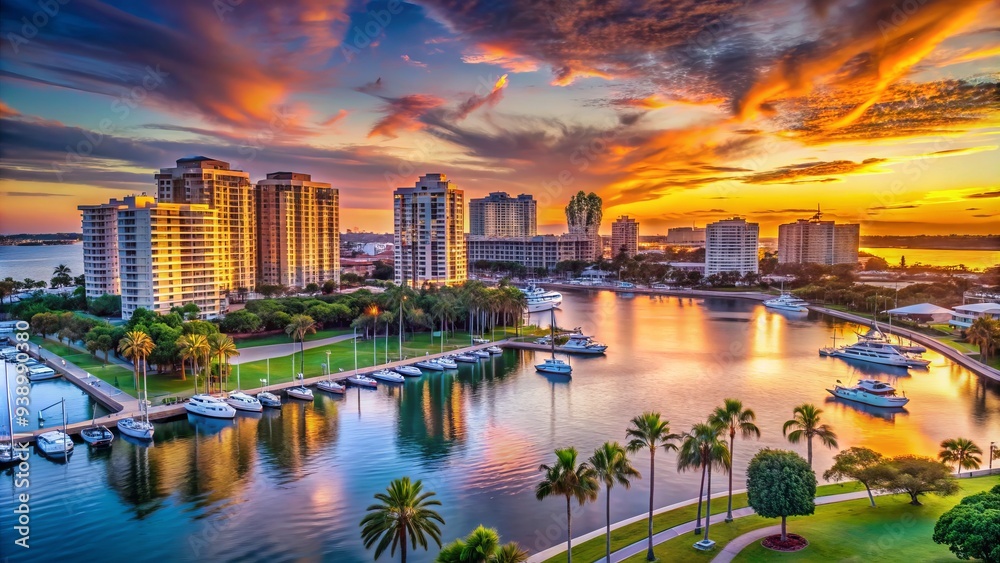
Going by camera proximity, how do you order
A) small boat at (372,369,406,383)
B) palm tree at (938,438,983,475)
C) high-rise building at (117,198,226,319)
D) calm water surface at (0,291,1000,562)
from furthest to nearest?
high-rise building at (117,198,226,319), small boat at (372,369,406,383), palm tree at (938,438,983,475), calm water surface at (0,291,1000,562)

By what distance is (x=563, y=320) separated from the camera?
101438mm

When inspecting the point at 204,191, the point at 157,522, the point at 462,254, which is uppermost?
the point at 204,191

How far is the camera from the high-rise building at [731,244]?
18950cm

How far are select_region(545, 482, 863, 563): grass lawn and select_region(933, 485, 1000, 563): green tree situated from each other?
24.9ft

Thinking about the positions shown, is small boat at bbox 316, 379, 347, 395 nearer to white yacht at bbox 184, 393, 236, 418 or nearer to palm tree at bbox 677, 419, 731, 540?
white yacht at bbox 184, 393, 236, 418

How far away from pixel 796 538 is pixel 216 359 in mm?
43806

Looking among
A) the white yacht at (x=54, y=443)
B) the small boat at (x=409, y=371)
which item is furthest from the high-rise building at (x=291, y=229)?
the white yacht at (x=54, y=443)

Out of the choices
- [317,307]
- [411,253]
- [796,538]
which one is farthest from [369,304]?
[796,538]

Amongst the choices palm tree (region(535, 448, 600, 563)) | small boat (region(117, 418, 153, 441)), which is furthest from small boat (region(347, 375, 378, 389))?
palm tree (region(535, 448, 600, 563))

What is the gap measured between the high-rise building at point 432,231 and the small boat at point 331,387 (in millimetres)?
64462

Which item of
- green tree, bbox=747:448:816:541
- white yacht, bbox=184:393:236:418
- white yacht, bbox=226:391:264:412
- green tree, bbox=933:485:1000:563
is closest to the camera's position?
green tree, bbox=933:485:1000:563

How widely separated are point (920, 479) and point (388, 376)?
43.0m

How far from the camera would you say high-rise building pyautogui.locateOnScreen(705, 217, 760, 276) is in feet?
622

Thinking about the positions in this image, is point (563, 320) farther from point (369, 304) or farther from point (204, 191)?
point (204, 191)
